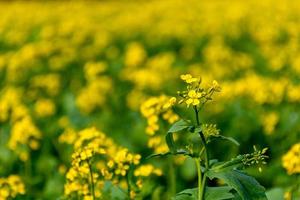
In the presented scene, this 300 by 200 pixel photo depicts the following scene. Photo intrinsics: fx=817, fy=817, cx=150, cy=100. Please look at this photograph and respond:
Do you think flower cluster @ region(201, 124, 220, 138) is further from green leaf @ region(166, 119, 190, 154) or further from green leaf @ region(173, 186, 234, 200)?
green leaf @ region(173, 186, 234, 200)

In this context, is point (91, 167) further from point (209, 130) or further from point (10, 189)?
point (209, 130)

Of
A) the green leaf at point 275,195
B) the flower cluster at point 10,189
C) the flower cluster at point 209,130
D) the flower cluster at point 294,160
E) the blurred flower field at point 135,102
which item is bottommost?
the flower cluster at point 209,130

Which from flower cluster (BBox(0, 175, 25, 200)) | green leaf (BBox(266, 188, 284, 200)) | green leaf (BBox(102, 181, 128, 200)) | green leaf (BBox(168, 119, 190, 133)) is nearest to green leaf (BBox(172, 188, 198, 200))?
green leaf (BBox(168, 119, 190, 133))

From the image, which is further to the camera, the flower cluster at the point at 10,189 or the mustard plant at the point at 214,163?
the flower cluster at the point at 10,189

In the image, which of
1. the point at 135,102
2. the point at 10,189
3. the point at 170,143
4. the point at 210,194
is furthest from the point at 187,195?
the point at 135,102

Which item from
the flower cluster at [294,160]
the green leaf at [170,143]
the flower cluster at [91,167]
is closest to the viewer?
the green leaf at [170,143]

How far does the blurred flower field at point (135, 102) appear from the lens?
327cm

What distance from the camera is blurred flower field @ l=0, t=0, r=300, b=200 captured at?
3.27m

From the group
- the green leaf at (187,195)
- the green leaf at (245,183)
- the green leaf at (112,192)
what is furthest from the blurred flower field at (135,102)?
the green leaf at (187,195)

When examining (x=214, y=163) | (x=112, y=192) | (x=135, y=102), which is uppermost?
(x=135, y=102)

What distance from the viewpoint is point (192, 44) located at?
9719 mm

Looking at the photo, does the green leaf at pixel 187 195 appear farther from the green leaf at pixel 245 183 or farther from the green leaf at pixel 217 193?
the green leaf at pixel 245 183

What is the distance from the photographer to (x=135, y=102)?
611cm

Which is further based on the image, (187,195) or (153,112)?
(153,112)
